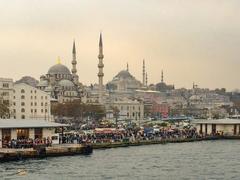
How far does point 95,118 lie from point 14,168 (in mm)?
70896

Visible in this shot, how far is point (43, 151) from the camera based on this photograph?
39.5m

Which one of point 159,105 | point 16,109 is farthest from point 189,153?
point 159,105

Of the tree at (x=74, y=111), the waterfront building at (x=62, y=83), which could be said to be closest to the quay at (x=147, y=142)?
the tree at (x=74, y=111)

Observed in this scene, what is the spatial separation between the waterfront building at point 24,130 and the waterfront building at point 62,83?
3011 inches

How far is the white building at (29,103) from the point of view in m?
89.6

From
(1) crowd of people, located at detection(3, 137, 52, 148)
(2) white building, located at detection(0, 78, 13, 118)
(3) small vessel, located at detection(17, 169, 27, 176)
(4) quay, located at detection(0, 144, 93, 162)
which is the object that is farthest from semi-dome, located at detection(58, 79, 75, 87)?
(3) small vessel, located at detection(17, 169, 27, 176)

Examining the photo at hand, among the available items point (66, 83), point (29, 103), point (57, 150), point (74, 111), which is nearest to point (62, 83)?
point (66, 83)

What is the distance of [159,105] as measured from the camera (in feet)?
585

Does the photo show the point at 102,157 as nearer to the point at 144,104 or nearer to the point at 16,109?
the point at 16,109

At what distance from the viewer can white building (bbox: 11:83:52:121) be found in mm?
89625

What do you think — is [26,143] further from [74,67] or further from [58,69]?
[58,69]

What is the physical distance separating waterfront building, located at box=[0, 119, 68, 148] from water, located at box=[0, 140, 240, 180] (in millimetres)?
4015

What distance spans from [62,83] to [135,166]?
304 feet

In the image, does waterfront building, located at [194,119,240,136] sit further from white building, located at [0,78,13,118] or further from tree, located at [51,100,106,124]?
white building, located at [0,78,13,118]
